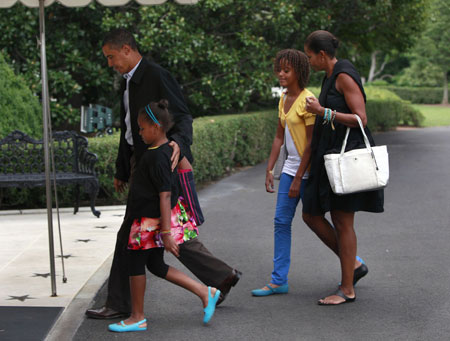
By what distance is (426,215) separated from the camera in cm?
936

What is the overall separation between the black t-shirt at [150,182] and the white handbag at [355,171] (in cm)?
110

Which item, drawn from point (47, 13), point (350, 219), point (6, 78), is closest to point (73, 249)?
point (350, 219)

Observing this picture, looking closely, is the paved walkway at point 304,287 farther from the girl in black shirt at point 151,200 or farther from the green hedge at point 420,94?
the green hedge at point 420,94

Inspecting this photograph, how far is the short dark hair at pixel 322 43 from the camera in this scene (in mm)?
5211

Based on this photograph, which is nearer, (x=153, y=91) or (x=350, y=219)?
(x=153, y=91)

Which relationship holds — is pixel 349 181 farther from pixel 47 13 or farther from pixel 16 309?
pixel 47 13

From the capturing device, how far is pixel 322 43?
17.1 ft

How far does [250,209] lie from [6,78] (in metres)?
4.55

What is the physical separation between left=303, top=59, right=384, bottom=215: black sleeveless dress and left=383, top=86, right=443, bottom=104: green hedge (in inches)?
2316

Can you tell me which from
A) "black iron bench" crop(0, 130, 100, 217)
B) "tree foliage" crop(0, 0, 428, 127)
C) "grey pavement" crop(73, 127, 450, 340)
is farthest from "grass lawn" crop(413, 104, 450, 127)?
"black iron bench" crop(0, 130, 100, 217)

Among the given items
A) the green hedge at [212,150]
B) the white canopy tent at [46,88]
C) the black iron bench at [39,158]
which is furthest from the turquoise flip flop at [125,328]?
the green hedge at [212,150]

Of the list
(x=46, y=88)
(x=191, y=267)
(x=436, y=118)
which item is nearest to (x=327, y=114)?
(x=191, y=267)

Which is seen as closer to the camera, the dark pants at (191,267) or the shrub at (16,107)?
the dark pants at (191,267)

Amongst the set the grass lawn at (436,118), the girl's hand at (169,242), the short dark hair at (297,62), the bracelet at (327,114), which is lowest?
the grass lawn at (436,118)
